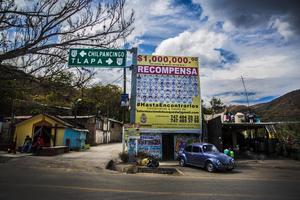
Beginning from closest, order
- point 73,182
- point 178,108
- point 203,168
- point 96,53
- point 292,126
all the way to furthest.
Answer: point 73,182 < point 96,53 < point 203,168 < point 178,108 < point 292,126

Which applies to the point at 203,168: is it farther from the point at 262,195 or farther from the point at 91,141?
the point at 91,141

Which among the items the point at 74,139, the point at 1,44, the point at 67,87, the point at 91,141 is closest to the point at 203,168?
the point at 67,87

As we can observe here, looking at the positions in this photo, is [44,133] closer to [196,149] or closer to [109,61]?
[196,149]

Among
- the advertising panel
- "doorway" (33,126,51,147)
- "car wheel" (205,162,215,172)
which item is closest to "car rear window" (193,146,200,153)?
"car wheel" (205,162,215,172)

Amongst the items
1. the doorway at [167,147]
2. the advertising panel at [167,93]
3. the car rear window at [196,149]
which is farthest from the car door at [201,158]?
the doorway at [167,147]

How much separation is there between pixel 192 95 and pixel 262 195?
16705 millimetres

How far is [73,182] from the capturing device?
10828mm


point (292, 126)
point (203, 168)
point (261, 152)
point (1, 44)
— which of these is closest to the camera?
point (1, 44)

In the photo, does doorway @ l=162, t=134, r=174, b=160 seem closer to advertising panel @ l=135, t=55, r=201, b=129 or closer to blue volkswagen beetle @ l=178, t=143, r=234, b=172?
advertising panel @ l=135, t=55, r=201, b=129

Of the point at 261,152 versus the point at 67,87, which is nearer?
the point at 67,87

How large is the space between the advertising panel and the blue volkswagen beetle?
4544mm

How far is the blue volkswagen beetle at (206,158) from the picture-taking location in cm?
1762

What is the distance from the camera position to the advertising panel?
24.7 metres

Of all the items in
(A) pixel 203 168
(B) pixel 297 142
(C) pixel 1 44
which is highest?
(C) pixel 1 44
